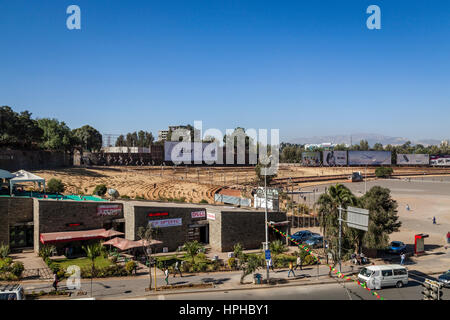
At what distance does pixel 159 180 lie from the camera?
7656cm

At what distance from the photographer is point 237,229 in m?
32.1

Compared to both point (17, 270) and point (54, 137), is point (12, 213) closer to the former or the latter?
point (17, 270)

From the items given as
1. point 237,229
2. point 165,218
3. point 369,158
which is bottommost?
point 237,229

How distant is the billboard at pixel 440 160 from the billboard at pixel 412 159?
2.96 meters

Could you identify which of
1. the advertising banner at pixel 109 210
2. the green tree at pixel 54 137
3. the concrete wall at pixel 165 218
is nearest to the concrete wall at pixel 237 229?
the concrete wall at pixel 165 218

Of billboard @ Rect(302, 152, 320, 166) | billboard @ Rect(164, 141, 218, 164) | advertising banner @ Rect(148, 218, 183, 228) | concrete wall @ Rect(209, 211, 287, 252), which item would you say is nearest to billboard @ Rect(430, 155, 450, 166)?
billboard @ Rect(302, 152, 320, 166)

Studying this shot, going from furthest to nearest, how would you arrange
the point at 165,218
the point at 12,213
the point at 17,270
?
the point at 165,218
the point at 12,213
the point at 17,270

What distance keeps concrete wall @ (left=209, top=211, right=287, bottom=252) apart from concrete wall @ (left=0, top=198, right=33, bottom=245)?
1622cm

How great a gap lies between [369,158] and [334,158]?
1536 cm

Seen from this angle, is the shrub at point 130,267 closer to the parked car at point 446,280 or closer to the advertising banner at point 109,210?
the advertising banner at point 109,210

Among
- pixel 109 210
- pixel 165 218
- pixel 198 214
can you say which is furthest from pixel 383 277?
pixel 109 210
